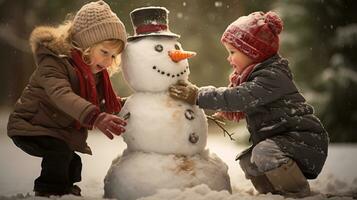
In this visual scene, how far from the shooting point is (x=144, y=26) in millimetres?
1833

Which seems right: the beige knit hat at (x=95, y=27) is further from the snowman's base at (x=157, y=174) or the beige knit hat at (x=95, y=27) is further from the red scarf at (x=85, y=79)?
the snowman's base at (x=157, y=174)

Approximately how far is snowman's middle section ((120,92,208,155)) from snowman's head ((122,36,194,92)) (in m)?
0.04

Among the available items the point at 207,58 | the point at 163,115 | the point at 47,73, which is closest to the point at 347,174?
the point at 163,115

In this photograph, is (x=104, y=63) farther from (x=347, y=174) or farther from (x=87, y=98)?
(x=347, y=174)

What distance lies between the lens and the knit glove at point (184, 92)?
179cm

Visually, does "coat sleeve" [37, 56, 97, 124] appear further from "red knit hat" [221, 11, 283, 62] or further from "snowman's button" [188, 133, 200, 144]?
"red knit hat" [221, 11, 283, 62]

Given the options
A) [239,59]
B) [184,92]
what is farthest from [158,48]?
[239,59]

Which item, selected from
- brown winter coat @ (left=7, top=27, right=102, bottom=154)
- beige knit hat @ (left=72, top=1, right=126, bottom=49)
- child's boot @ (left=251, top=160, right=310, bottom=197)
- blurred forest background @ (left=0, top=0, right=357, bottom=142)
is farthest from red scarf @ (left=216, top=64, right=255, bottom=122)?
blurred forest background @ (left=0, top=0, right=357, bottom=142)

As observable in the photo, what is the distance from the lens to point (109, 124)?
1.65 m

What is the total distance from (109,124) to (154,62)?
0.88 ft

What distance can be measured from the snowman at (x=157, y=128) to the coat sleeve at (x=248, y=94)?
0.08m

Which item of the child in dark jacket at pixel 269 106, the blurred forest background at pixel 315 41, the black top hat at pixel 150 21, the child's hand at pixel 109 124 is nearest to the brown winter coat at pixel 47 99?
the child's hand at pixel 109 124

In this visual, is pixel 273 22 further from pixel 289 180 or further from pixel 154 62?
pixel 289 180

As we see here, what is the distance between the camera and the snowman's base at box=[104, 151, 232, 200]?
1.69m
